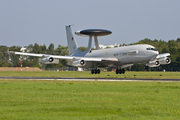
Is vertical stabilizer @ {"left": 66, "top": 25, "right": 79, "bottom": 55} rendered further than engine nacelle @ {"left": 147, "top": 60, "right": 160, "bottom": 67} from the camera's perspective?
Yes

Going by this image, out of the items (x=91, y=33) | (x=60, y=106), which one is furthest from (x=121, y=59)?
(x=60, y=106)

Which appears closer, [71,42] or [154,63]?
[154,63]

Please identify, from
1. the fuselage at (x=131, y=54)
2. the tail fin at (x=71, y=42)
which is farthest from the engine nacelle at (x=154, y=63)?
the tail fin at (x=71, y=42)

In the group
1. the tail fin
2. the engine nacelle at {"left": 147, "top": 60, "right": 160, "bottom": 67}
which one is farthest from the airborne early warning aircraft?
the tail fin

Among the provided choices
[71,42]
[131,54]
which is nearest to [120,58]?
[131,54]

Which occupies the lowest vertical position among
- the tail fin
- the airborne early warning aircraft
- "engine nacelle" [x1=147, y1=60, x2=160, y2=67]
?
"engine nacelle" [x1=147, y1=60, x2=160, y2=67]

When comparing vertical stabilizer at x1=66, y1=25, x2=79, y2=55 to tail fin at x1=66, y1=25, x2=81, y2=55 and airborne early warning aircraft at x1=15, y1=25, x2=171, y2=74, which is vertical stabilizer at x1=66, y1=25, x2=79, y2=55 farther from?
airborne early warning aircraft at x1=15, y1=25, x2=171, y2=74

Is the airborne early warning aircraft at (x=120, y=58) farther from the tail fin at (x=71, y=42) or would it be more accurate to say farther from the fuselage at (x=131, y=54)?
the tail fin at (x=71, y=42)

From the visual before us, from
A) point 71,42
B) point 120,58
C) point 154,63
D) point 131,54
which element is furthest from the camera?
point 71,42

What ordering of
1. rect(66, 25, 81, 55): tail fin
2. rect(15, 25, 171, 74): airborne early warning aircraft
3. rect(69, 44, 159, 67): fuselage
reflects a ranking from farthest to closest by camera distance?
rect(66, 25, 81, 55): tail fin < rect(15, 25, 171, 74): airborne early warning aircraft < rect(69, 44, 159, 67): fuselage

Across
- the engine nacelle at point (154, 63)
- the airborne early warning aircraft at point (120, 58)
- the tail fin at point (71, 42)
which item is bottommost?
the engine nacelle at point (154, 63)

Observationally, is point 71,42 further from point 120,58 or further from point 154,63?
point 154,63

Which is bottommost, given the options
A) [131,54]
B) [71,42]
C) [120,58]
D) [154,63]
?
[154,63]

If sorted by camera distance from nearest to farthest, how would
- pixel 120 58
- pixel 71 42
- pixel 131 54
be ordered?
pixel 131 54 → pixel 120 58 → pixel 71 42
